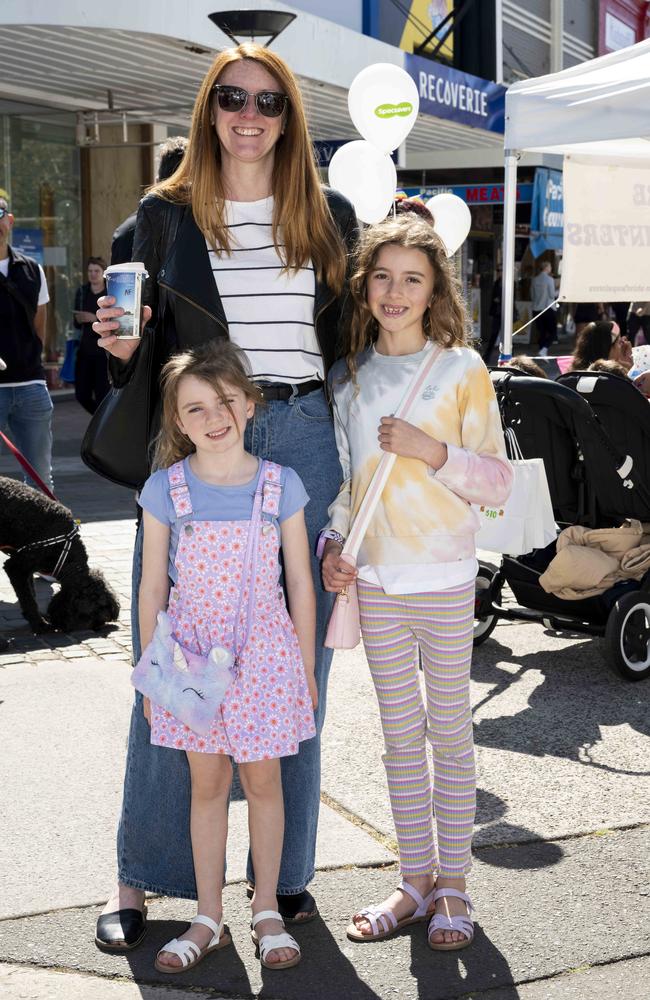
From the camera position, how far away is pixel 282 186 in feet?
9.77

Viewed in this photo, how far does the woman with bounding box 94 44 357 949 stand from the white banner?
5.34m

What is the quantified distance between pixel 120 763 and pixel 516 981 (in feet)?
5.94

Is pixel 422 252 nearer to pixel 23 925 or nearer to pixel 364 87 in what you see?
pixel 23 925

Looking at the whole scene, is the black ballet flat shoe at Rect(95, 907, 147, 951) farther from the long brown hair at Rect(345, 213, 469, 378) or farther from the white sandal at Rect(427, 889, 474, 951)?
the long brown hair at Rect(345, 213, 469, 378)

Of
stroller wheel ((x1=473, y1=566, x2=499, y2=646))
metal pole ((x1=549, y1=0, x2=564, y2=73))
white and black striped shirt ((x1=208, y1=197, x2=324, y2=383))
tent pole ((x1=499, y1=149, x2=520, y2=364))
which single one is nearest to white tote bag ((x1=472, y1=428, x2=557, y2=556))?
stroller wheel ((x1=473, y1=566, x2=499, y2=646))

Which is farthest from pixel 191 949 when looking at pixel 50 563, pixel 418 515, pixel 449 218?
pixel 449 218

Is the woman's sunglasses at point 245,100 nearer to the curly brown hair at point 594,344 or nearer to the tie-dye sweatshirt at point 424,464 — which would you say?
the tie-dye sweatshirt at point 424,464

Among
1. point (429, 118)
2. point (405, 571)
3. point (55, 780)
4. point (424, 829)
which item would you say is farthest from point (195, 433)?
point (429, 118)

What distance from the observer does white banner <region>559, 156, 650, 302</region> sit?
26.6ft

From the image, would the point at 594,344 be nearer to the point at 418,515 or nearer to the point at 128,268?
the point at 418,515

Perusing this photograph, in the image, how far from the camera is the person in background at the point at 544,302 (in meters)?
23.1

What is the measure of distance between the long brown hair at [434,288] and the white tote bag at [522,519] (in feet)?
5.54

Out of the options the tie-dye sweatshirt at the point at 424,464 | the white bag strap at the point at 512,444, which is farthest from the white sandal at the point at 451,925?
the white bag strap at the point at 512,444

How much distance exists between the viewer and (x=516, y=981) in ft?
9.57
